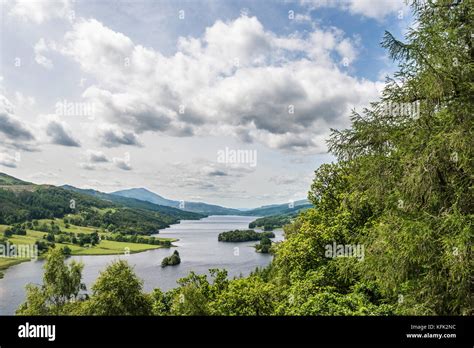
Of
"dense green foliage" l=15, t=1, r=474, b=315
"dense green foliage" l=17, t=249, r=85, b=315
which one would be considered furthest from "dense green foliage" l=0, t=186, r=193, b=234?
"dense green foliage" l=15, t=1, r=474, b=315

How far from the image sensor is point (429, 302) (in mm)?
5059

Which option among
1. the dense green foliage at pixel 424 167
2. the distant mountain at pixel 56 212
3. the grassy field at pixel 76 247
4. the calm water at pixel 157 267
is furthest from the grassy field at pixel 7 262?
the dense green foliage at pixel 424 167

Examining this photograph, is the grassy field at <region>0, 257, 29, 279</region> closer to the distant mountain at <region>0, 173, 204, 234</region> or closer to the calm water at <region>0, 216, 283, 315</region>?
the calm water at <region>0, 216, 283, 315</region>

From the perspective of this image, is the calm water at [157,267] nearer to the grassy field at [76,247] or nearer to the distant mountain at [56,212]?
the grassy field at [76,247]

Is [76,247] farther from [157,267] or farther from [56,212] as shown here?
[56,212]

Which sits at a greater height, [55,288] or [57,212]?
[57,212]

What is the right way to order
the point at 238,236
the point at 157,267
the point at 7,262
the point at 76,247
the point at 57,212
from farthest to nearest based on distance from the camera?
the point at 238,236 < the point at 57,212 < the point at 76,247 < the point at 157,267 < the point at 7,262

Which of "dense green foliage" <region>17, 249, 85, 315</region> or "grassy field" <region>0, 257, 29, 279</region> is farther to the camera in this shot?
"grassy field" <region>0, 257, 29, 279</region>

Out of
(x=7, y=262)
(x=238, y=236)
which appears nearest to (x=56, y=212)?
(x=7, y=262)

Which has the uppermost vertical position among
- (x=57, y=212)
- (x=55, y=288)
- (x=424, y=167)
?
(x=424, y=167)

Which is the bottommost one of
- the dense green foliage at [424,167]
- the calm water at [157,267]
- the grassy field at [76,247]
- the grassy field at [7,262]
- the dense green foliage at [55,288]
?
the calm water at [157,267]

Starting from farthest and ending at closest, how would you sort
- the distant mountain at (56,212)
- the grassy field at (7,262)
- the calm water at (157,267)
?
the distant mountain at (56,212), the grassy field at (7,262), the calm water at (157,267)

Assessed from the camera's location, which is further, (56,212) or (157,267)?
(56,212)
